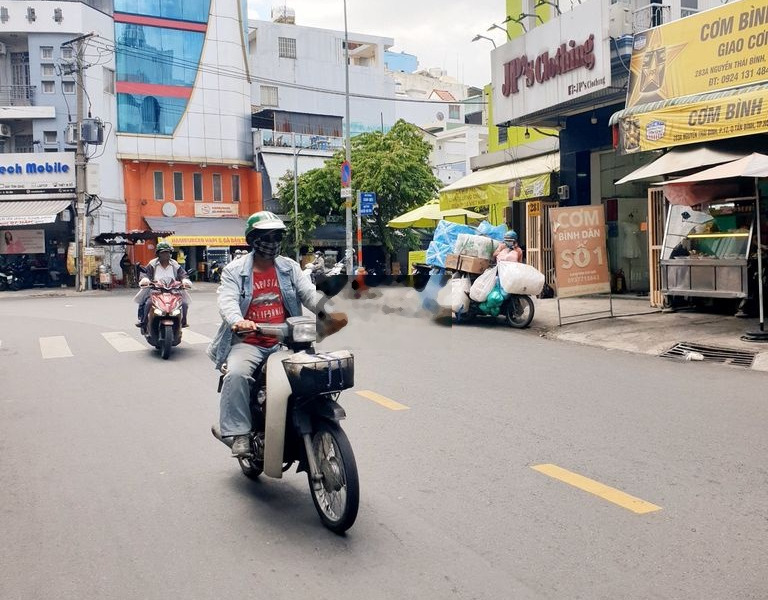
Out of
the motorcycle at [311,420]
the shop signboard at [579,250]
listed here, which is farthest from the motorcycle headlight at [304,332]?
the shop signboard at [579,250]

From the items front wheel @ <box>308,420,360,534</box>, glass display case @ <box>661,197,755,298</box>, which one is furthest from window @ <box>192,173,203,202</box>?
front wheel @ <box>308,420,360,534</box>

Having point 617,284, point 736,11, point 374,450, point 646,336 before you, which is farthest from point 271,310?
point 617,284

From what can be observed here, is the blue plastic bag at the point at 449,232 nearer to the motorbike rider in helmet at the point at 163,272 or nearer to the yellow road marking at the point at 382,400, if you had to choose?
the motorbike rider in helmet at the point at 163,272

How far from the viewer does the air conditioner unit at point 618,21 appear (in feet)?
49.0

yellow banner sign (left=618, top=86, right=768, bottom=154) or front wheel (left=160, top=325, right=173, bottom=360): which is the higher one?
yellow banner sign (left=618, top=86, right=768, bottom=154)

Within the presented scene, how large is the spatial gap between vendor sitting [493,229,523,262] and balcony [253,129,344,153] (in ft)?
109

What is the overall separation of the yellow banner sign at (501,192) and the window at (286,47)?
3417 centimetres

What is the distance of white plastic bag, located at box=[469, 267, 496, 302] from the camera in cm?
1376

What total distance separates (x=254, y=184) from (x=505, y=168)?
27403 mm

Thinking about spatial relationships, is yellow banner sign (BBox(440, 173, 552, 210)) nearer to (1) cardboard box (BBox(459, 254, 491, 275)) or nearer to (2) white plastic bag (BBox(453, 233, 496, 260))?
(2) white plastic bag (BBox(453, 233, 496, 260))

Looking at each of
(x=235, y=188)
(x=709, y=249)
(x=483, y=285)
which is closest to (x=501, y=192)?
(x=483, y=285)

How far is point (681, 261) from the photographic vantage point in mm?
12000

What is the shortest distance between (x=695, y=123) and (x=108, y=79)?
1418 inches

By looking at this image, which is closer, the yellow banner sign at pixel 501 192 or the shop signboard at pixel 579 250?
the shop signboard at pixel 579 250
